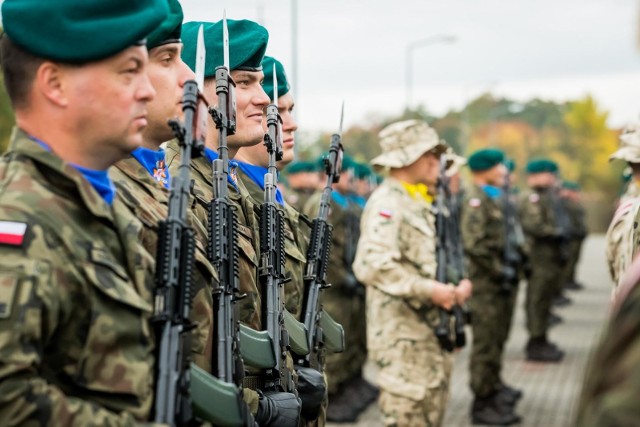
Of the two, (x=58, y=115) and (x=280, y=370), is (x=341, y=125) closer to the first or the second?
(x=280, y=370)

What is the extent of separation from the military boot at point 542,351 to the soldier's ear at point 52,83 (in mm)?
11689

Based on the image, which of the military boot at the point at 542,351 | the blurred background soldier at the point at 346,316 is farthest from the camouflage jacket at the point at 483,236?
the military boot at the point at 542,351

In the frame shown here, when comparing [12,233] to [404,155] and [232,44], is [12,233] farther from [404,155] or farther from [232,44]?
[404,155]

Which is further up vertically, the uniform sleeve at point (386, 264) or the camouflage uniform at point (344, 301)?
the uniform sleeve at point (386, 264)

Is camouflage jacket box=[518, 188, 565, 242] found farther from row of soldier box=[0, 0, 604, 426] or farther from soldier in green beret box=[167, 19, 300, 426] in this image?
soldier in green beret box=[167, 19, 300, 426]

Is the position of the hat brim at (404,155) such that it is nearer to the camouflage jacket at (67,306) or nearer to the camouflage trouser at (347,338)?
the camouflage trouser at (347,338)

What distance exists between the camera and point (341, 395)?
10.4 m

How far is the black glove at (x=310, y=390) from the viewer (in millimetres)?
4180

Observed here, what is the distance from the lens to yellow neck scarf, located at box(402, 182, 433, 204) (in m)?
7.16

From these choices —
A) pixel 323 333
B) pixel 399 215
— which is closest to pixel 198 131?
pixel 323 333

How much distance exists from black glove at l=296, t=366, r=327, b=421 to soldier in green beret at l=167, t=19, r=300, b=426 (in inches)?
15.3

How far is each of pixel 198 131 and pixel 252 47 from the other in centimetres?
150

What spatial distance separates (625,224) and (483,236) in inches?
237

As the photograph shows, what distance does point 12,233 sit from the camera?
7.46 ft
